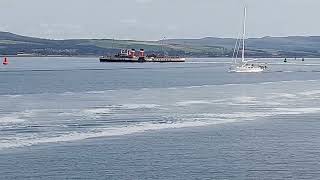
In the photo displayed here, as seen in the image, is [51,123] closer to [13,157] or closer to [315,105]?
[13,157]

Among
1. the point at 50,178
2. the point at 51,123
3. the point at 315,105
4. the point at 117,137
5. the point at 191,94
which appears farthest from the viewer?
the point at 191,94

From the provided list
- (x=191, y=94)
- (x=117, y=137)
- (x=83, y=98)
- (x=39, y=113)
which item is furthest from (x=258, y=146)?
(x=191, y=94)

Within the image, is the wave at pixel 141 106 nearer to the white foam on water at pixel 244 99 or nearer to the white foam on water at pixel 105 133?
the white foam on water at pixel 244 99

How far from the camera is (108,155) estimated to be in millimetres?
21984

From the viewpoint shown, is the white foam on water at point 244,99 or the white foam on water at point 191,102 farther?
the white foam on water at point 244,99

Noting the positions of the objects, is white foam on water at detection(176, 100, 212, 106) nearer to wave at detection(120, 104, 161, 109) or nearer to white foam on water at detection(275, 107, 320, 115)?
wave at detection(120, 104, 161, 109)

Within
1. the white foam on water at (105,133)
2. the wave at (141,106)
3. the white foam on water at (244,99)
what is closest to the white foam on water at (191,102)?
the wave at (141,106)

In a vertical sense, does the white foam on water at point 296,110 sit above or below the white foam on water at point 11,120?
below

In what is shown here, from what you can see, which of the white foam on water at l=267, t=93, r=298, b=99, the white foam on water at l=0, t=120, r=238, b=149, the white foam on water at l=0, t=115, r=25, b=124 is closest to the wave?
the white foam on water at l=0, t=120, r=238, b=149

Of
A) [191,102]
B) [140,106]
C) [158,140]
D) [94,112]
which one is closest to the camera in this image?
[158,140]

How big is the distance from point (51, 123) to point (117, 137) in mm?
4825

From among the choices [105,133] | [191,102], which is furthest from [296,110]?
[105,133]

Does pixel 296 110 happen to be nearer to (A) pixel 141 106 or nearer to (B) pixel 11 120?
(A) pixel 141 106

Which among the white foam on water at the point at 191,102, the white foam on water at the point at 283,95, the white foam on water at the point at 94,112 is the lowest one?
the white foam on water at the point at 283,95
